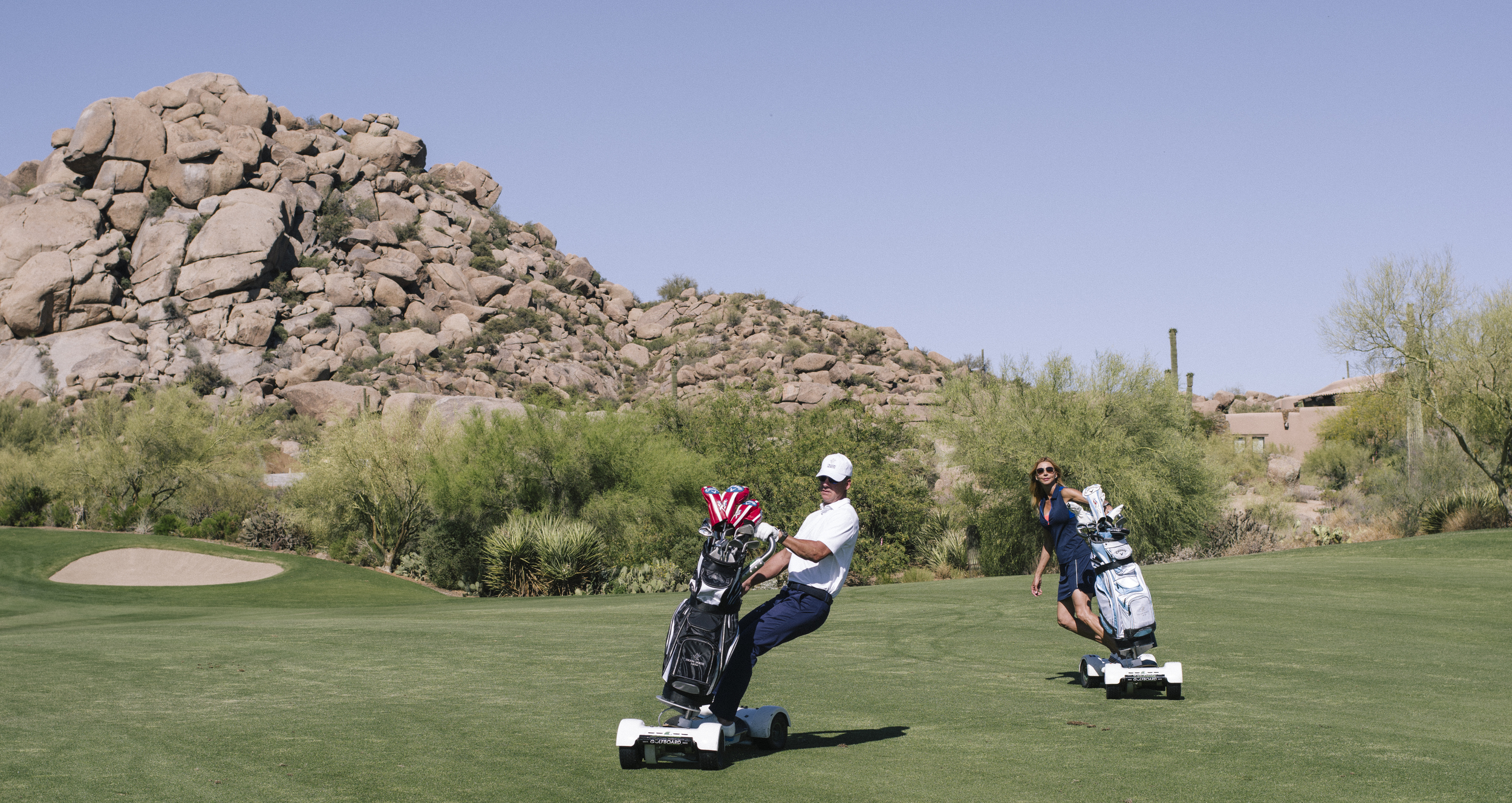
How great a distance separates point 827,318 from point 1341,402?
3970 cm

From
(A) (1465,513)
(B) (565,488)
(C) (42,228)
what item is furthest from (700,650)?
(C) (42,228)

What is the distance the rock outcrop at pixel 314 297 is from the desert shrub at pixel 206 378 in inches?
10.3

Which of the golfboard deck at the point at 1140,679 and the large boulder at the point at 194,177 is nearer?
the golfboard deck at the point at 1140,679

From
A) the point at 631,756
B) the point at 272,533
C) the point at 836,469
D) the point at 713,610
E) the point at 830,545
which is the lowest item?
the point at 631,756

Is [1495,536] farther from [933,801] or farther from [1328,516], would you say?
[933,801]

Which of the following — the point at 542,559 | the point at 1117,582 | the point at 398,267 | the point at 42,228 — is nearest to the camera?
the point at 1117,582

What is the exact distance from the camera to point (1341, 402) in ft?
230

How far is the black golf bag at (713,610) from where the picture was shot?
20.9 ft

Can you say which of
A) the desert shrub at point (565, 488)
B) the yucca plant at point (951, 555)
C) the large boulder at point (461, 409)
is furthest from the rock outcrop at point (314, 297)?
the yucca plant at point (951, 555)

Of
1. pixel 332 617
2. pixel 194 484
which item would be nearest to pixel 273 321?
pixel 194 484

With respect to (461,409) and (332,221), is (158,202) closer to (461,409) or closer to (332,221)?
(332,221)

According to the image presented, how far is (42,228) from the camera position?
7594 centimetres

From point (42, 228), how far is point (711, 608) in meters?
85.4

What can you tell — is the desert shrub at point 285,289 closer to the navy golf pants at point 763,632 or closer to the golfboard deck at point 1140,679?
the golfboard deck at point 1140,679
